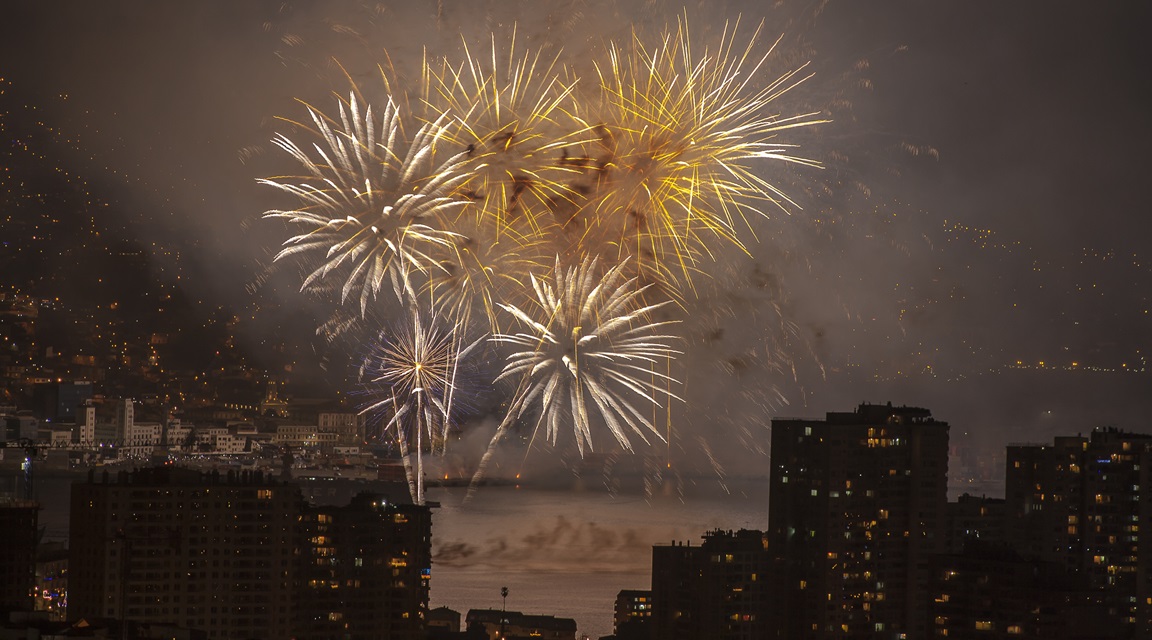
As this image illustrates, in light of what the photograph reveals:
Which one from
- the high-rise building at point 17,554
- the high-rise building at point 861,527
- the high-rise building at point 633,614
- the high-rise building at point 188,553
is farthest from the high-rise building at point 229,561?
the high-rise building at point 633,614

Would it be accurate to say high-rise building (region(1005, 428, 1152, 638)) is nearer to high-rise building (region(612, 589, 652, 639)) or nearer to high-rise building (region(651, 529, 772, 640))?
high-rise building (region(651, 529, 772, 640))

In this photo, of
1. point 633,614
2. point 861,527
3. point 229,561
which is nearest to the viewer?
point 229,561

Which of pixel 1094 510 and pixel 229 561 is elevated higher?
pixel 1094 510

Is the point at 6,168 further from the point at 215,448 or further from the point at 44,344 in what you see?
the point at 215,448

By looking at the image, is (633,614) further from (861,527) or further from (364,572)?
(861,527)

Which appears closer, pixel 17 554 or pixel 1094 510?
pixel 17 554

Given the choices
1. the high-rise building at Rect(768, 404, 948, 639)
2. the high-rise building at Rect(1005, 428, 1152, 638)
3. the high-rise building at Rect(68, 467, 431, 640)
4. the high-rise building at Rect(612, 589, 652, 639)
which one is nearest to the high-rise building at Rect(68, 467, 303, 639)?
the high-rise building at Rect(68, 467, 431, 640)

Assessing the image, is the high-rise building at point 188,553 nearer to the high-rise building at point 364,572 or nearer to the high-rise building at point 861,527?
the high-rise building at point 364,572

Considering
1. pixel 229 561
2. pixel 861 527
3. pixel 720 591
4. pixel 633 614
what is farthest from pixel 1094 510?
pixel 229 561

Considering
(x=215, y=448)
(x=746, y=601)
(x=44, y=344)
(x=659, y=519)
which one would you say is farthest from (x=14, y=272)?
(x=746, y=601)
